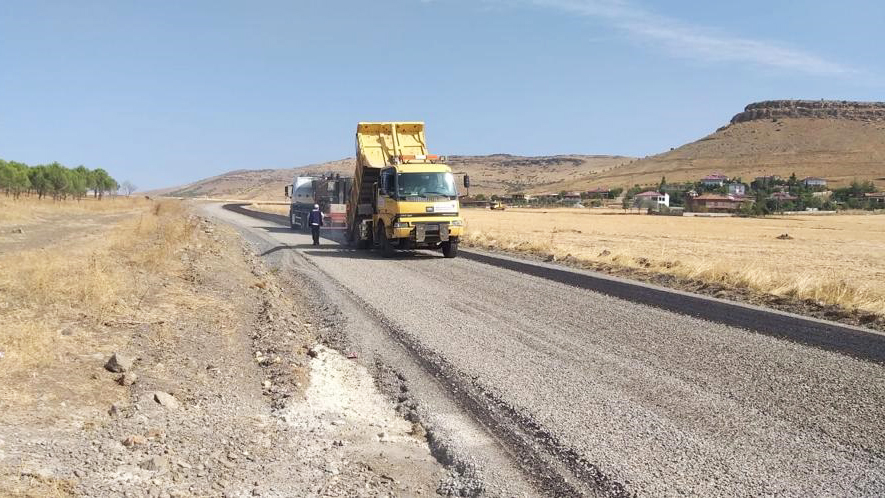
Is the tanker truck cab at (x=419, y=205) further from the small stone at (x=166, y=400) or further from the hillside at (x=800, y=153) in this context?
the hillside at (x=800, y=153)

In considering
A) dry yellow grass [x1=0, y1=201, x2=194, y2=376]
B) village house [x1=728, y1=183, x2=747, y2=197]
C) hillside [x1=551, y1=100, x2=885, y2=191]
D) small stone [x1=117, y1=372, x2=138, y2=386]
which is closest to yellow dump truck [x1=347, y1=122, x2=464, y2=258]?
dry yellow grass [x1=0, y1=201, x2=194, y2=376]

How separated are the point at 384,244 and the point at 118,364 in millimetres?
17022

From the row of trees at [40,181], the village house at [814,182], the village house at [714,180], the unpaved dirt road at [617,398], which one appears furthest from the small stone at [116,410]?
the village house at [714,180]

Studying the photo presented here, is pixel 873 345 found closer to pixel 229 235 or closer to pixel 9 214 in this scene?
pixel 229 235

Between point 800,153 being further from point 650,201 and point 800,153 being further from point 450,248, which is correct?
point 450,248

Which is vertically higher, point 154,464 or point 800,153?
point 800,153

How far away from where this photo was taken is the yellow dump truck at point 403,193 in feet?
75.6

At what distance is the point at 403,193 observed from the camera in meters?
23.0

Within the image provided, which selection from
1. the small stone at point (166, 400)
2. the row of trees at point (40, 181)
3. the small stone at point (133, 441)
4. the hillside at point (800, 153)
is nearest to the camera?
the small stone at point (133, 441)

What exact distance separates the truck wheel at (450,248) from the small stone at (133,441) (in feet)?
60.8

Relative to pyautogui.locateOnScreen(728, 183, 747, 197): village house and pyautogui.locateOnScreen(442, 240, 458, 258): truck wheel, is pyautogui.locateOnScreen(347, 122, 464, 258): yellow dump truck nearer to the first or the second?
pyautogui.locateOnScreen(442, 240, 458, 258): truck wheel

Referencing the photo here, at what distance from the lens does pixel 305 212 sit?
133ft

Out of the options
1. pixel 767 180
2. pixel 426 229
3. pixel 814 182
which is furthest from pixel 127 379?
pixel 767 180

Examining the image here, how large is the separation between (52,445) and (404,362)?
4772 mm
